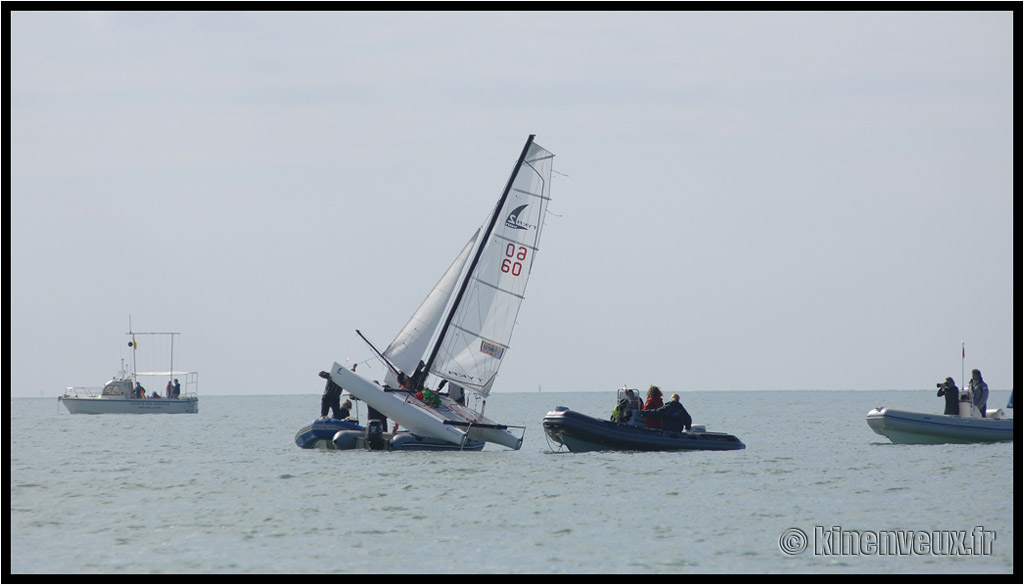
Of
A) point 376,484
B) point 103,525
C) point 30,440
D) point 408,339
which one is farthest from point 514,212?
point 30,440

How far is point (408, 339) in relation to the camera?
1284 inches

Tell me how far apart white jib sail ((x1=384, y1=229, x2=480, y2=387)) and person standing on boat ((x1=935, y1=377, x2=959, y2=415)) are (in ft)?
38.5

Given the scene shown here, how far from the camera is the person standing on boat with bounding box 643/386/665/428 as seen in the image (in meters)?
29.7

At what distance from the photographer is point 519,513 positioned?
68.1ft

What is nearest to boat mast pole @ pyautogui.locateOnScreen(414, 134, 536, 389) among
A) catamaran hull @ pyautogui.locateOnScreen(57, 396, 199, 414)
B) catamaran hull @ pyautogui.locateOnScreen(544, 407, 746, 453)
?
catamaran hull @ pyautogui.locateOnScreen(544, 407, 746, 453)

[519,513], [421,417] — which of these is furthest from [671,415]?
[519,513]

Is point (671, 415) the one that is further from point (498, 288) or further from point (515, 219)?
point (515, 219)

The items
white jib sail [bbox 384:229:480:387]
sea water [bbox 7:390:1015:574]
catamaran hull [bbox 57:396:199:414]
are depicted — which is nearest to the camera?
sea water [bbox 7:390:1015:574]

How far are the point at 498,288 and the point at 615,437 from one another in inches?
221

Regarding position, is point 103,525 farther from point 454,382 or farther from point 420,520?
point 454,382

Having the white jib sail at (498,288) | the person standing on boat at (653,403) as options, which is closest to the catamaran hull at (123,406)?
the white jib sail at (498,288)

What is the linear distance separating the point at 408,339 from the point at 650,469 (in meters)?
7.98

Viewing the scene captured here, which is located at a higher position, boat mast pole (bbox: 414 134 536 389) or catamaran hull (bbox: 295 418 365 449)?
boat mast pole (bbox: 414 134 536 389)

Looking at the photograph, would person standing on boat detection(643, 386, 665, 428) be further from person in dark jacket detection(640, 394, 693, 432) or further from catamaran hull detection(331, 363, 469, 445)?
catamaran hull detection(331, 363, 469, 445)
